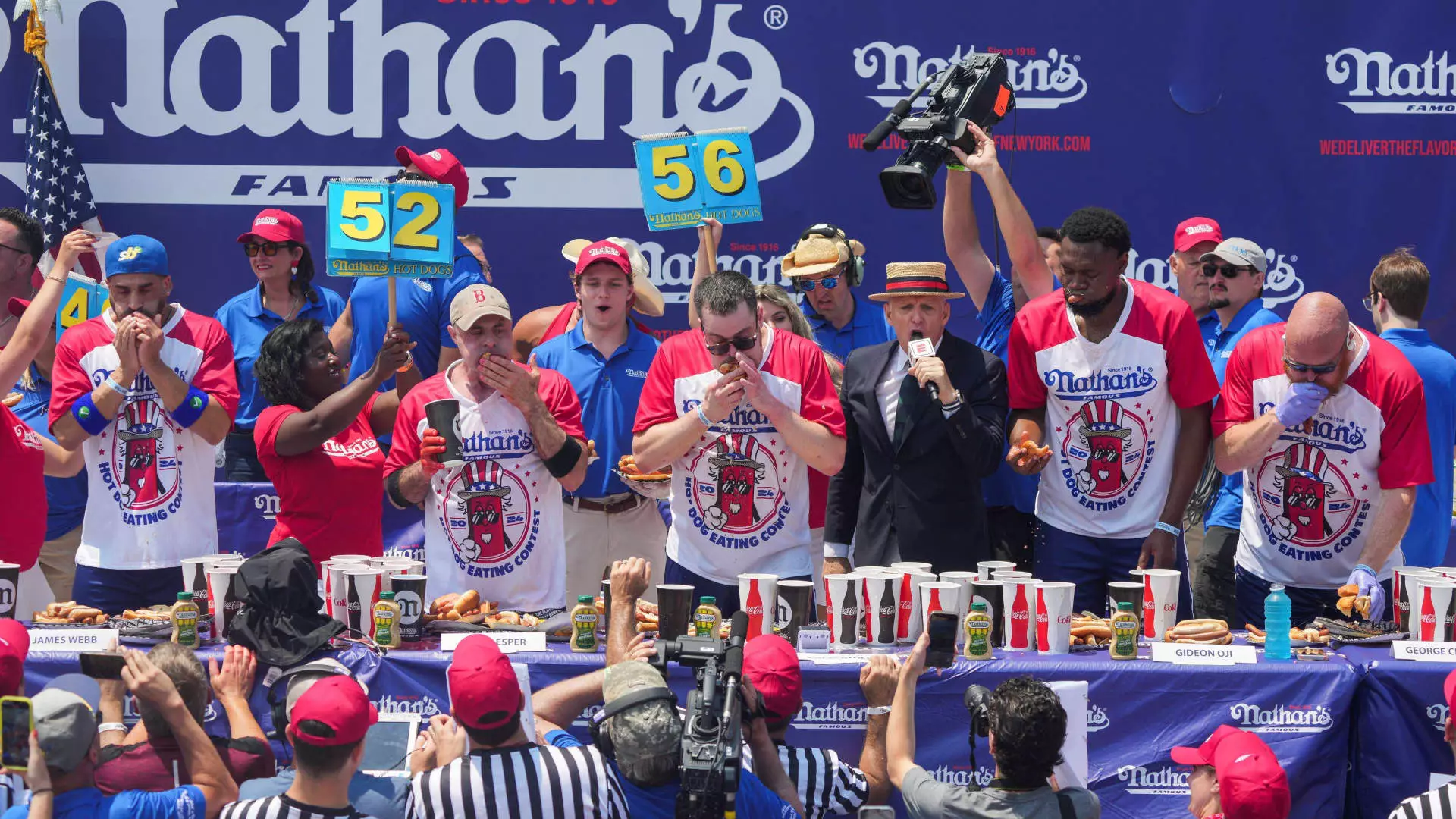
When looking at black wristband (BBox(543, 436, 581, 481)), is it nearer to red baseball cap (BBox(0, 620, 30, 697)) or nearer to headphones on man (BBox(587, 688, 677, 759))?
headphones on man (BBox(587, 688, 677, 759))

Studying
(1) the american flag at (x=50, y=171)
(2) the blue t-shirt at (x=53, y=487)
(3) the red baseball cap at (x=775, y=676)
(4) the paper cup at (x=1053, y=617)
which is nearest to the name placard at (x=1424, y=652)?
(4) the paper cup at (x=1053, y=617)

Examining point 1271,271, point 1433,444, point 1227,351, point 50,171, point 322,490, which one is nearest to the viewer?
point 322,490

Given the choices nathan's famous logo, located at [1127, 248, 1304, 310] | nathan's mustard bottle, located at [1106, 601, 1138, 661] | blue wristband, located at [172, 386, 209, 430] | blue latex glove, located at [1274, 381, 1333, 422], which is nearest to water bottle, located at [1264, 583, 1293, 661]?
nathan's mustard bottle, located at [1106, 601, 1138, 661]

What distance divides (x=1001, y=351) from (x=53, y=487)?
421 cm

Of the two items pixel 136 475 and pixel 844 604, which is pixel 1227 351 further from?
pixel 136 475

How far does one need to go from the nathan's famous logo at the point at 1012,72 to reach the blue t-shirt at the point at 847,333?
6.16 feet

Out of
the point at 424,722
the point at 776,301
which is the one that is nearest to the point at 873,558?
the point at 776,301

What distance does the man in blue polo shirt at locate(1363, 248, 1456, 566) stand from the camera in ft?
19.9

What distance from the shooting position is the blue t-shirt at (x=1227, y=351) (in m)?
6.51

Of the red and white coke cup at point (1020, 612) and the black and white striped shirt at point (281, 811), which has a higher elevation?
the red and white coke cup at point (1020, 612)

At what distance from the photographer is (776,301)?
6328 mm

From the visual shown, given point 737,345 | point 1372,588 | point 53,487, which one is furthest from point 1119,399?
point 53,487

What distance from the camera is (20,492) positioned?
5516 mm

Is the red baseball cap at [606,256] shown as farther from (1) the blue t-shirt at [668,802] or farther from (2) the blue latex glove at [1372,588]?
(2) the blue latex glove at [1372,588]
